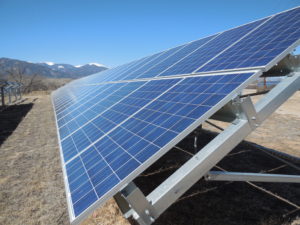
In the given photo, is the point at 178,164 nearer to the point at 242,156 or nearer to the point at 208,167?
the point at 242,156

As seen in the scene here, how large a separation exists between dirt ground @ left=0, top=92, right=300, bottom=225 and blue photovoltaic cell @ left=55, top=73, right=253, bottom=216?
2522 millimetres

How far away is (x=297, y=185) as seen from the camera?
7789mm

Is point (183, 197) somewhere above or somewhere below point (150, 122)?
below

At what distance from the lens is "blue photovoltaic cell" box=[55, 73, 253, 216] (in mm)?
3521

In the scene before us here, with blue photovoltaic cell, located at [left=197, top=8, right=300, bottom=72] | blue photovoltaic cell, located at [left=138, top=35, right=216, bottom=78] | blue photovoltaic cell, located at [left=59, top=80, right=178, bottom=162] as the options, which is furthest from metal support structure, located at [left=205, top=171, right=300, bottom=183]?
blue photovoltaic cell, located at [left=138, top=35, right=216, bottom=78]

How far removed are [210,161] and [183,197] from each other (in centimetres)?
422

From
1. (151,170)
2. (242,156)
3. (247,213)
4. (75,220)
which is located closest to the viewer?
(75,220)

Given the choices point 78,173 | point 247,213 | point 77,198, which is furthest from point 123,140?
point 247,213

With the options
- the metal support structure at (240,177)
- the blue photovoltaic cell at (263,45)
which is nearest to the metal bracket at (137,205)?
the metal support structure at (240,177)

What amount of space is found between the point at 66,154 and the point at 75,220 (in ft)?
9.19

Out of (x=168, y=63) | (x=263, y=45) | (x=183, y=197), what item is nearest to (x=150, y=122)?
(x=263, y=45)

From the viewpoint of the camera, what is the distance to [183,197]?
294 inches

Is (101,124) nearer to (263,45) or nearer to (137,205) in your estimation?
(137,205)

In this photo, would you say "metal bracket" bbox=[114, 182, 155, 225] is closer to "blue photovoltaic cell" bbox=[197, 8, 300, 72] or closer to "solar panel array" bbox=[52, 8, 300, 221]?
"solar panel array" bbox=[52, 8, 300, 221]
